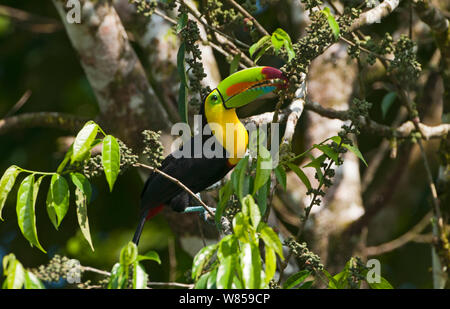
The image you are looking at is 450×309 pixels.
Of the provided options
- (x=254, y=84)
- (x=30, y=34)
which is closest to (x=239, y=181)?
(x=254, y=84)

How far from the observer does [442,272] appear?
3.79m

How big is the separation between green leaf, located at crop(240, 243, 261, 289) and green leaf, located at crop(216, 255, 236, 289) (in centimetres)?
4

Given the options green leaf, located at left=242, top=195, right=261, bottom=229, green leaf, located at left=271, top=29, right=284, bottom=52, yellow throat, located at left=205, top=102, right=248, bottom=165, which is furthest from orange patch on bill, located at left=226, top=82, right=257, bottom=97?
green leaf, located at left=242, top=195, right=261, bottom=229

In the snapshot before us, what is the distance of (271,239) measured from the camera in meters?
1.94

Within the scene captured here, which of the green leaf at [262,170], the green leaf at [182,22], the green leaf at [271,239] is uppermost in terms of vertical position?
the green leaf at [182,22]

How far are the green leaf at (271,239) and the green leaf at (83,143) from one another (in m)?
0.61

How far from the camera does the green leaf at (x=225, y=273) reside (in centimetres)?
183

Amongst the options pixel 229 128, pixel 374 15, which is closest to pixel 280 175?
pixel 229 128

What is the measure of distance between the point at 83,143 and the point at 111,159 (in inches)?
4.0

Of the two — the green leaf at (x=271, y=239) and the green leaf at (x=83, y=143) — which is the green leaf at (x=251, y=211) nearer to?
the green leaf at (x=271, y=239)

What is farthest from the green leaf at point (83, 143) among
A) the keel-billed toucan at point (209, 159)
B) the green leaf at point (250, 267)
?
the keel-billed toucan at point (209, 159)

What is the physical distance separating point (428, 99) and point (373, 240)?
1350 mm

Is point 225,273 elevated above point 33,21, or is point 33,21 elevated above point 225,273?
point 33,21

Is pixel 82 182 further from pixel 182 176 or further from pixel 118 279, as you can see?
pixel 182 176
